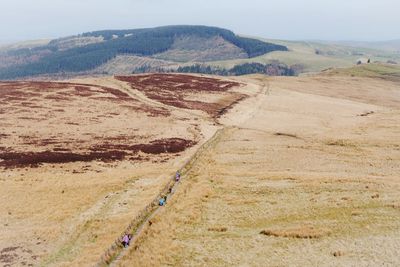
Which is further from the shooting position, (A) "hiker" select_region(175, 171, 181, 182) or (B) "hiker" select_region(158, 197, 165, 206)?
(A) "hiker" select_region(175, 171, 181, 182)

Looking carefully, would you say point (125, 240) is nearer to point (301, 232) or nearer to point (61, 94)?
point (301, 232)

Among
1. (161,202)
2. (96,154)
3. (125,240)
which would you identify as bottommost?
(96,154)

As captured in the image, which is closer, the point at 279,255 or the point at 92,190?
the point at 279,255

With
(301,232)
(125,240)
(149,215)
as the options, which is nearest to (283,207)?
(301,232)

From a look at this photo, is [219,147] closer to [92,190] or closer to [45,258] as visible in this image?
[92,190]

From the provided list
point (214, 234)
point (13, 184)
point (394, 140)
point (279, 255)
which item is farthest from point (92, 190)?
point (394, 140)

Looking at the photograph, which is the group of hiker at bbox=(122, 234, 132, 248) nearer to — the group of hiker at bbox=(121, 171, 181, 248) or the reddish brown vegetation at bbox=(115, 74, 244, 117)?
the group of hiker at bbox=(121, 171, 181, 248)

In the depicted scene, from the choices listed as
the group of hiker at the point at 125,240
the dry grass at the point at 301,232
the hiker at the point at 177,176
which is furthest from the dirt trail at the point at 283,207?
the hiker at the point at 177,176

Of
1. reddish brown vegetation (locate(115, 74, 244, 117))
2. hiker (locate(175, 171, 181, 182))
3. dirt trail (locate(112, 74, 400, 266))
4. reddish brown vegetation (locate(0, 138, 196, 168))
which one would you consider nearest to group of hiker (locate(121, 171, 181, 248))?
hiker (locate(175, 171, 181, 182))

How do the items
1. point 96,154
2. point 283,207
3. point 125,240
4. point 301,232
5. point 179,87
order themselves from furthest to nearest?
point 179,87 < point 96,154 < point 283,207 < point 301,232 < point 125,240
